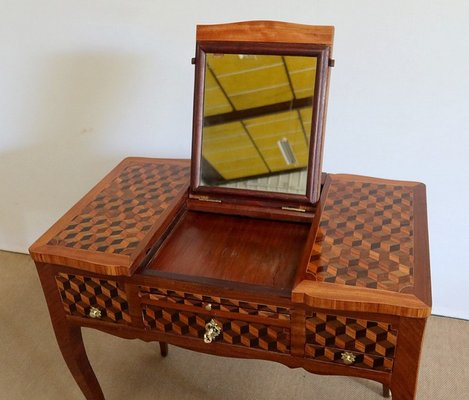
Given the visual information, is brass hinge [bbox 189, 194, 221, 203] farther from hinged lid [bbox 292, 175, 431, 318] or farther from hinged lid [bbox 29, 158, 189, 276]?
hinged lid [bbox 292, 175, 431, 318]

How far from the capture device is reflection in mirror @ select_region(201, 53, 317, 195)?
1.08 m

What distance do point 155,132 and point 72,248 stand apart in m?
0.66

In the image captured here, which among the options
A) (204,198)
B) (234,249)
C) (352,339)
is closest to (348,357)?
(352,339)

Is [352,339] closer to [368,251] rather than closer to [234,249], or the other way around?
[368,251]

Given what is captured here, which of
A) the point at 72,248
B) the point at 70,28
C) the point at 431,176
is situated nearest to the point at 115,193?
the point at 72,248

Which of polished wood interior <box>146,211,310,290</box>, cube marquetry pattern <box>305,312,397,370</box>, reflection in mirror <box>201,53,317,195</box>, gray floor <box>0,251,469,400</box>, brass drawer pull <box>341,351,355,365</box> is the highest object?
reflection in mirror <box>201,53,317,195</box>

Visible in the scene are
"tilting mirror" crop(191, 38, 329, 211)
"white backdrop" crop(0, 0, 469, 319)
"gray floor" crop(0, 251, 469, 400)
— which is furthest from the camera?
"gray floor" crop(0, 251, 469, 400)

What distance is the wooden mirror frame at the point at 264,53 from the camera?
1.04 m

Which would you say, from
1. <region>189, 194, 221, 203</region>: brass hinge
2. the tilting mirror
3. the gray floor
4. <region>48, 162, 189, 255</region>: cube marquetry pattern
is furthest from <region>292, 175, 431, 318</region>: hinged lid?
the gray floor

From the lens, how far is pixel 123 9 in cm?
144

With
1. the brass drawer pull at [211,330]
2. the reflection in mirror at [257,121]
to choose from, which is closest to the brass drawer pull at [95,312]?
the brass drawer pull at [211,330]

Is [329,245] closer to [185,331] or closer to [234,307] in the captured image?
[234,307]

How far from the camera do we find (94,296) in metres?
1.04

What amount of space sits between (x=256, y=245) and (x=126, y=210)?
1.01 feet
